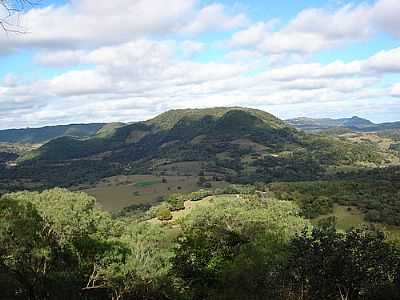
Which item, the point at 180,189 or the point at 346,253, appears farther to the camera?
the point at 180,189

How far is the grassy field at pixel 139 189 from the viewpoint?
150875 mm

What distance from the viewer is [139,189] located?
6722 inches

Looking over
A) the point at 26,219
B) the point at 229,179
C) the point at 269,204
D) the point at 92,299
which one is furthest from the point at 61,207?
the point at 229,179

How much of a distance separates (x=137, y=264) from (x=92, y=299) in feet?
13.4

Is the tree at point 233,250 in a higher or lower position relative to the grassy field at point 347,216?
higher

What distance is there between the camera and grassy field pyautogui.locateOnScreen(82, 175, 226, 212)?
150875 mm

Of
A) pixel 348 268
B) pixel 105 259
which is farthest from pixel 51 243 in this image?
pixel 348 268

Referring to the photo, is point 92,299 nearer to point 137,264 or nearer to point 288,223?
point 137,264

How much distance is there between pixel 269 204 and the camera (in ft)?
215

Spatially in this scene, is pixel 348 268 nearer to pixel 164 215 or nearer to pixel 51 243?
pixel 51 243

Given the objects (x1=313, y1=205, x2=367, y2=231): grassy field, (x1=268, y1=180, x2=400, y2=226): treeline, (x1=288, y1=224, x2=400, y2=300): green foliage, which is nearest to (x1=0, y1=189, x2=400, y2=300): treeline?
(x1=288, y1=224, x2=400, y2=300): green foliage

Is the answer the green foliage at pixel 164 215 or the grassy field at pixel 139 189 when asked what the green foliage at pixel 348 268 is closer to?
the green foliage at pixel 164 215

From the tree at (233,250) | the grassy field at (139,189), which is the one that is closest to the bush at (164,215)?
the tree at (233,250)

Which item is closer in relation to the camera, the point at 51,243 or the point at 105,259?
the point at 51,243
